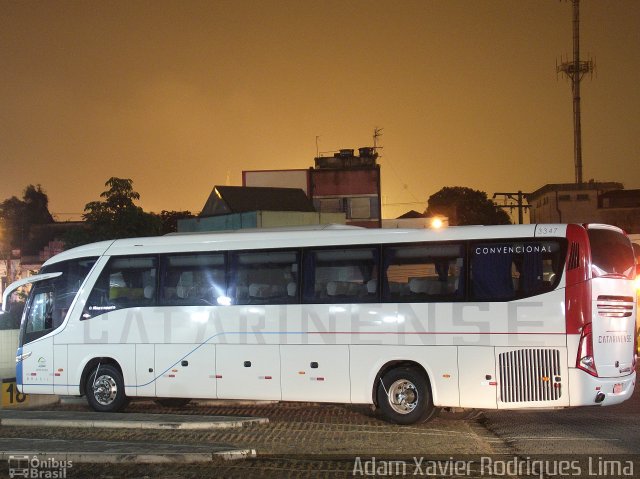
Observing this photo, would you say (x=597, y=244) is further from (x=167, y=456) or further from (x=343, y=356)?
(x=167, y=456)

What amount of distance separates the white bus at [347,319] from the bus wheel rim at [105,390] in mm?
34

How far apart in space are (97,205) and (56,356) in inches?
934

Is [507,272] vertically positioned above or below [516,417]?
above

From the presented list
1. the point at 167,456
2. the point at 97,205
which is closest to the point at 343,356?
the point at 167,456

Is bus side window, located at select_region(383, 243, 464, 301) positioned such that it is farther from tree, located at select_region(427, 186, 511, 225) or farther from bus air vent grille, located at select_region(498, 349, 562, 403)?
tree, located at select_region(427, 186, 511, 225)

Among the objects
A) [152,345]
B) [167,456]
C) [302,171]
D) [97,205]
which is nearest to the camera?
[167,456]

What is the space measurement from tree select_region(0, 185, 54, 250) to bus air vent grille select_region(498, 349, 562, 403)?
250 ft

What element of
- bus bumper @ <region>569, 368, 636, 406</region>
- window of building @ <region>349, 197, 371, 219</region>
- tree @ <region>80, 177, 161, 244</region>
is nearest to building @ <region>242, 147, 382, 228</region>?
window of building @ <region>349, 197, 371, 219</region>

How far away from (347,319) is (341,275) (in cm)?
76

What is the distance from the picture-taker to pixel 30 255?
255 feet

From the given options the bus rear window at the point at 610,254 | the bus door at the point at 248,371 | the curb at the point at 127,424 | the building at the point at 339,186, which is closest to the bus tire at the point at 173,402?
the bus door at the point at 248,371

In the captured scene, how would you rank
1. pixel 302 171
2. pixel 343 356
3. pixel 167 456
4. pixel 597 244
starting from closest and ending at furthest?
1. pixel 167 456
2. pixel 597 244
3. pixel 343 356
4. pixel 302 171

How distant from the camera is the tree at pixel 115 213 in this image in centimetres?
3959

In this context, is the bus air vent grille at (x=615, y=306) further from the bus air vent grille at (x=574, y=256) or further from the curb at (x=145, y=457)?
the curb at (x=145, y=457)
